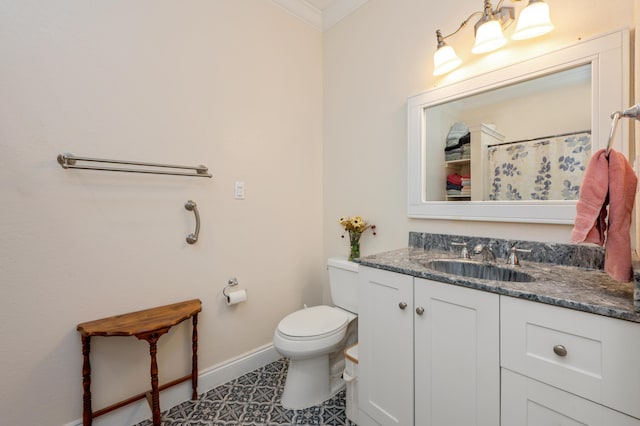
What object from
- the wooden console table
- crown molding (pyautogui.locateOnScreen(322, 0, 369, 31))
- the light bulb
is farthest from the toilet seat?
crown molding (pyautogui.locateOnScreen(322, 0, 369, 31))

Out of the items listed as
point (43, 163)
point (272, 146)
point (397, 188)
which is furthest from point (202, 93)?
point (397, 188)

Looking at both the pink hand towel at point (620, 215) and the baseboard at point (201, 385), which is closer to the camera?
the pink hand towel at point (620, 215)

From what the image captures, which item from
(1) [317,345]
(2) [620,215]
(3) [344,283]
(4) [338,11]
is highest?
(4) [338,11]

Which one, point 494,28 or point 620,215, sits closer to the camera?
point 620,215

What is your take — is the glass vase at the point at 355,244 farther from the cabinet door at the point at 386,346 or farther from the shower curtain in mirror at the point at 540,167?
the shower curtain in mirror at the point at 540,167

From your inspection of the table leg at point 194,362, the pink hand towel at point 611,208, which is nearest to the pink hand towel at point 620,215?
the pink hand towel at point 611,208

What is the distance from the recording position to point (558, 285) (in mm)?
938

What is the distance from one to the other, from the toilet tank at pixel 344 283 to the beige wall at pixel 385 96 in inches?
9.3

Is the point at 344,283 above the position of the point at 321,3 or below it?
below

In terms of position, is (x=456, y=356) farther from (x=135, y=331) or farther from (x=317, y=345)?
(x=135, y=331)

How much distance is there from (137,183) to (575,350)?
189 cm

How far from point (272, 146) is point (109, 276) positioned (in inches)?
48.8

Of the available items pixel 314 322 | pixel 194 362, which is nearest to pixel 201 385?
pixel 194 362

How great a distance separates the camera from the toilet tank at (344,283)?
5.93 ft
